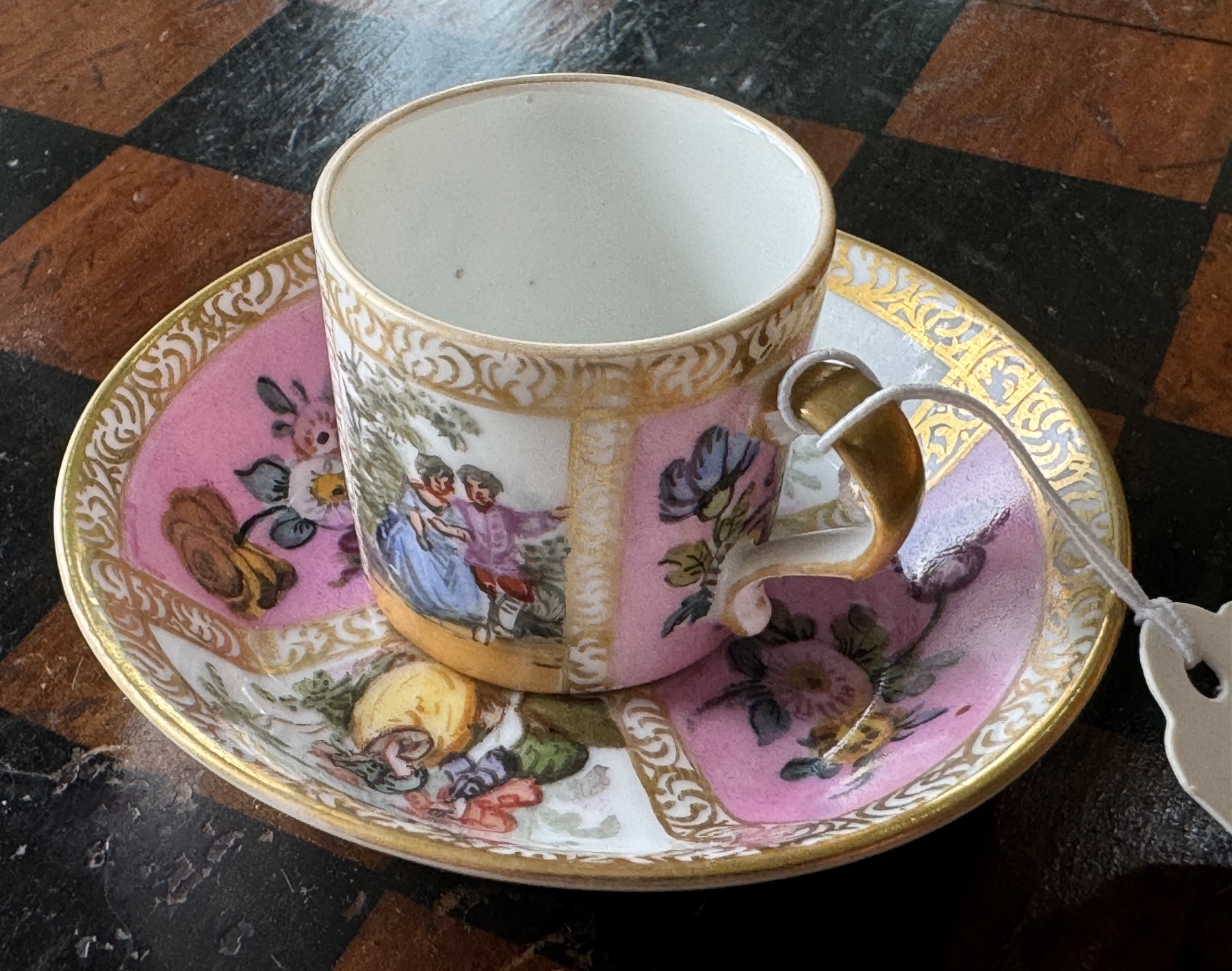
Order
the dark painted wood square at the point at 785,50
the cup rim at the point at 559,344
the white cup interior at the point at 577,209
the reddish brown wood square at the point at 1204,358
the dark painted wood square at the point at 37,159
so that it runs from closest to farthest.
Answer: the cup rim at the point at 559,344
the white cup interior at the point at 577,209
the reddish brown wood square at the point at 1204,358
the dark painted wood square at the point at 37,159
the dark painted wood square at the point at 785,50

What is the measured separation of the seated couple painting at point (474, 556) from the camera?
432 millimetres

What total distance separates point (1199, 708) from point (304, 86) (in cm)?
72

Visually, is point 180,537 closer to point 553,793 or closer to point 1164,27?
point 553,793

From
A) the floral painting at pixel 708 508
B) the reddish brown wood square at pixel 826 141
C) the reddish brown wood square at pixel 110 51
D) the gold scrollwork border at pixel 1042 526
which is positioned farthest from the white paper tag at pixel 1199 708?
the reddish brown wood square at pixel 110 51

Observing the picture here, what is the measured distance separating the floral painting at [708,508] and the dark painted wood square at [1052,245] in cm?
30

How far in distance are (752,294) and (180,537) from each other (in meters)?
0.27

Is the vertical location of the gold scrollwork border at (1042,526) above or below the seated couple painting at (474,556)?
below

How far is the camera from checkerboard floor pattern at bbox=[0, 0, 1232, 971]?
0.44 m

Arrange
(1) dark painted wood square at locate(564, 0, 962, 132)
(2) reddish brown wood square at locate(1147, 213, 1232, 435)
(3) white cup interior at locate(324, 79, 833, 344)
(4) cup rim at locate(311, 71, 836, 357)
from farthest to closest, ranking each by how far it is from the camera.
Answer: (1) dark painted wood square at locate(564, 0, 962, 132) < (2) reddish brown wood square at locate(1147, 213, 1232, 435) < (3) white cup interior at locate(324, 79, 833, 344) < (4) cup rim at locate(311, 71, 836, 357)

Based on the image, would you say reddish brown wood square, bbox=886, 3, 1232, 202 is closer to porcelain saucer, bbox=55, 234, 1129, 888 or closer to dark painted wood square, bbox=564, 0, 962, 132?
dark painted wood square, bbox=564, 0, 962, 132

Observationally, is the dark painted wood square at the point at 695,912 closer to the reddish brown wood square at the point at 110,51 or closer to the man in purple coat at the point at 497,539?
the man in purple coat at the point at 497,539

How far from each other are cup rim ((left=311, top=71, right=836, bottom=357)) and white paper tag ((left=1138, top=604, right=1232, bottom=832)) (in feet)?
0.61

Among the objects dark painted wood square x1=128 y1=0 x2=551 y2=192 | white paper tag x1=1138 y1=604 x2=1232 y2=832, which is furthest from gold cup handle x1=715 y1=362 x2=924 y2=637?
dark painted wood square x1=128 y1=0 x2=551 y2=192

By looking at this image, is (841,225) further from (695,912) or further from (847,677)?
(695,912)
